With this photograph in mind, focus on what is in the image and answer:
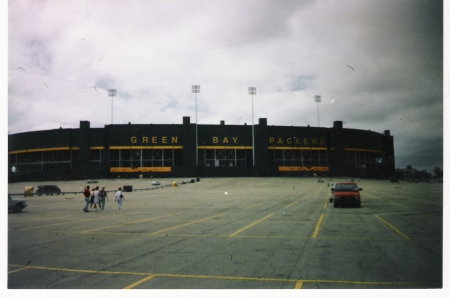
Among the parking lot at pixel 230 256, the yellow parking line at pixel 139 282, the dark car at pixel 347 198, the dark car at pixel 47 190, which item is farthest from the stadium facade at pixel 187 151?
the yellow parking line at pixel 139 282

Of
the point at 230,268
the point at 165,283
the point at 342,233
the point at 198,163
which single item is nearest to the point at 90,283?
the point at 165,283

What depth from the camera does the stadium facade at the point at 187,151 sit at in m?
93.1

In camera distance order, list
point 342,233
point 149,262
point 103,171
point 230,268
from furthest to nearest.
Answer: point 103,171
point 342,233
point 149,262
point 230,268

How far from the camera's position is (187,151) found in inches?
3720

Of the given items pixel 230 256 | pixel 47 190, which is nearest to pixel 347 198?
pixel 230 256

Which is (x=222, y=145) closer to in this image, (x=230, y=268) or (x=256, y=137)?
(x=256, y=137)

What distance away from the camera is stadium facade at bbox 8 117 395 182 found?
93062mm

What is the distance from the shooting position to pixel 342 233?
1471 centimetres

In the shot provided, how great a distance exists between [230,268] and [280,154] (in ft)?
302

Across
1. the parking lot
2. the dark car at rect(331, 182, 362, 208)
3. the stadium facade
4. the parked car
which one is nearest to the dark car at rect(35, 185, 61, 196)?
the parked car

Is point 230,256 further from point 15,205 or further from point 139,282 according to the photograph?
point 15,205

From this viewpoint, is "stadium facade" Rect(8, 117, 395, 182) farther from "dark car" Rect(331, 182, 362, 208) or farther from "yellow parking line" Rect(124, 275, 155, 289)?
"yellow parking line" Rect(124, 275, 155, 289)

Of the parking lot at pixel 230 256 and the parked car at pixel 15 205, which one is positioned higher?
the parking lot at pixel 230 256

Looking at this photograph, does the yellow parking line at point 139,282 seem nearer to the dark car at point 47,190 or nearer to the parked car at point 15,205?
the parked car at point 15,205
